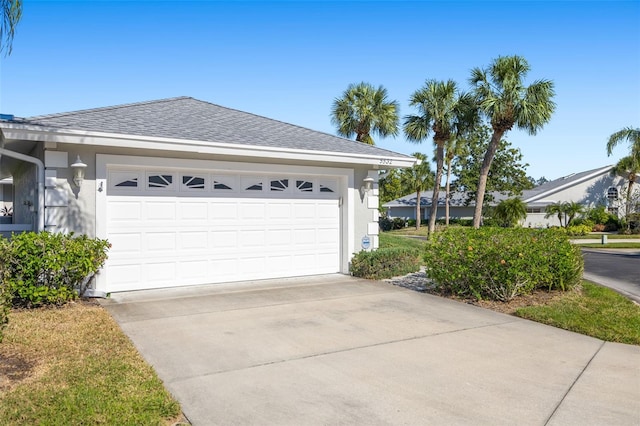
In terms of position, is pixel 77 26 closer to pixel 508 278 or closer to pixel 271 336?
pixel 271 336

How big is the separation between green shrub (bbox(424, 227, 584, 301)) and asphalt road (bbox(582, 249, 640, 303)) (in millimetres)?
1701

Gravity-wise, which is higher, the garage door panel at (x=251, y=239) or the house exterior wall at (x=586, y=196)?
the house exterior wall at (x=586, y=196)

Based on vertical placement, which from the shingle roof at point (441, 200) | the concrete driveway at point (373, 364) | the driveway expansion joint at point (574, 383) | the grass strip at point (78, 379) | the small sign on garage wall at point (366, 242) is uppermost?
the shingle roof at point (441, 200)

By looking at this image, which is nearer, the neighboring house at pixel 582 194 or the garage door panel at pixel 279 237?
the garage door panel at pixel 279 237

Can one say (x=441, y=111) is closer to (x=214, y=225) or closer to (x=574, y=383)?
(x=214, y=225)

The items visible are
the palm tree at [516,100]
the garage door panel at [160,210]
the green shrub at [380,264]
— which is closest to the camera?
the garage door panel at [160,210]

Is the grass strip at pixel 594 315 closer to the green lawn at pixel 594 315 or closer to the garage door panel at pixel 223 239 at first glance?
the green lawn at pixel 594 315

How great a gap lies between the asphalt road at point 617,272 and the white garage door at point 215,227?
21.2ft

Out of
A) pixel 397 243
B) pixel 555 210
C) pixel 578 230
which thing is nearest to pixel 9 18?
pixel 397 243

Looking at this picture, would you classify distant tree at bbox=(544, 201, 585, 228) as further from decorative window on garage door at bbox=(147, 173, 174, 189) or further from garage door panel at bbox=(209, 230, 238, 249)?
decorative window on garage door at bbox=(147, 173, 174, 189)

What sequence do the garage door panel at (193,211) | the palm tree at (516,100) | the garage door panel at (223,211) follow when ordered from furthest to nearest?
1. the palm tree at (516,100)
2. the garage door panel at (223,211)
3. the garage door panel at (193,211)

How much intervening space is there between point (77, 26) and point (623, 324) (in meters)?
12.6

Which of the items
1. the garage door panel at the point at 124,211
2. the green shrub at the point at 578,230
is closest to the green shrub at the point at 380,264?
the garage door panel at the point at 124,211

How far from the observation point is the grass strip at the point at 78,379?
3480mm
